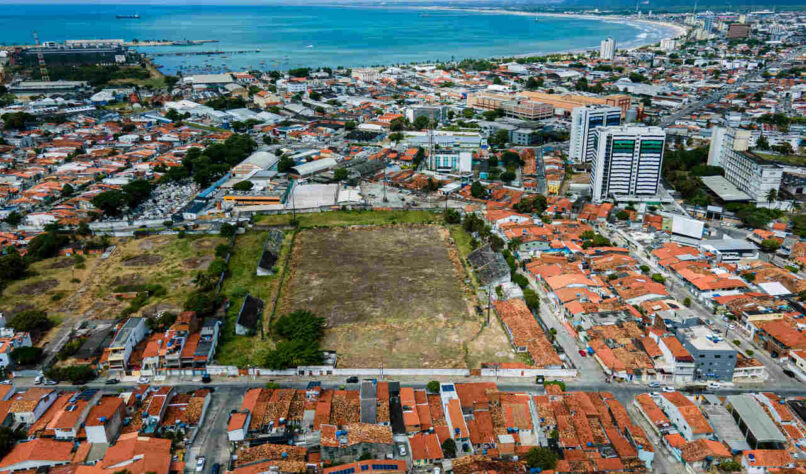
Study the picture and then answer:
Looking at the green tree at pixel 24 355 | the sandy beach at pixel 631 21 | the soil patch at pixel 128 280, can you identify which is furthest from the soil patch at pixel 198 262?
the sandy beach at pixel 631 21

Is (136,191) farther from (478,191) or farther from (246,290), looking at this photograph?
(478,191)

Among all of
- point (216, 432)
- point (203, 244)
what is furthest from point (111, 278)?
point (216, 432)

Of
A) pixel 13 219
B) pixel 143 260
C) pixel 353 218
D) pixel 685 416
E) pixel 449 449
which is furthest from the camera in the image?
pixel 353 218

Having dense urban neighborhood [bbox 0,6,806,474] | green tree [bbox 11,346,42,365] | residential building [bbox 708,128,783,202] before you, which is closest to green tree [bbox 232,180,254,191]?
dense urban neighborhood [bbox 0,6,806,474]

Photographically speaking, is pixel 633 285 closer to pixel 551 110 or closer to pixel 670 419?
pixel 670 419

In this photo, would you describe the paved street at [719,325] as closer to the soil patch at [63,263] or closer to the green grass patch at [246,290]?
the green grass patch at [246,290]

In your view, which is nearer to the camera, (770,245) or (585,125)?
(770,245)
